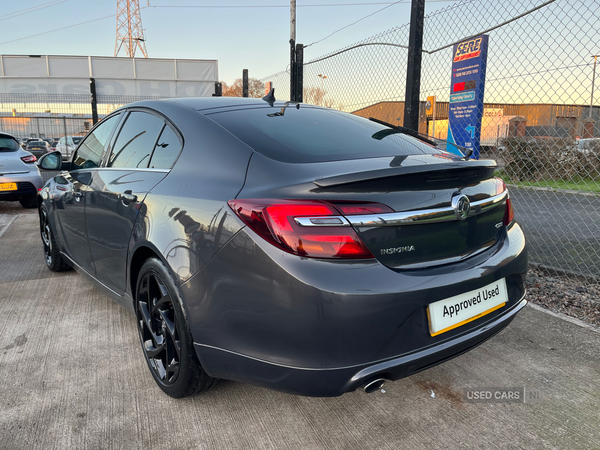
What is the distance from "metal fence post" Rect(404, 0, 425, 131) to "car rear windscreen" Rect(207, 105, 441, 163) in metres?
2.34

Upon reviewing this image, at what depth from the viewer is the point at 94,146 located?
3410mm

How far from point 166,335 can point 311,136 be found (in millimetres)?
1210

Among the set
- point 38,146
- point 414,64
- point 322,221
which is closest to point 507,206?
point 322,221

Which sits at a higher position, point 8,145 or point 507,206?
point 8,145

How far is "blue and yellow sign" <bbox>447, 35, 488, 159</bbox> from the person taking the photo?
446 cm

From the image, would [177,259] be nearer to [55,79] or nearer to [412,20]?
[412,20]

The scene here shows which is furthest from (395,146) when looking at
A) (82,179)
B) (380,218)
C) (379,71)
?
(379,71)

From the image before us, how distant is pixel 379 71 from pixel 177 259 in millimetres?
4462

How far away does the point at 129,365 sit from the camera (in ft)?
8.67

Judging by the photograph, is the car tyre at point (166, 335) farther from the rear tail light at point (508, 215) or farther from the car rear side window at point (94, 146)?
the rear tail light at point (508, 215)

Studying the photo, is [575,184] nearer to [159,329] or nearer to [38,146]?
[159,329]

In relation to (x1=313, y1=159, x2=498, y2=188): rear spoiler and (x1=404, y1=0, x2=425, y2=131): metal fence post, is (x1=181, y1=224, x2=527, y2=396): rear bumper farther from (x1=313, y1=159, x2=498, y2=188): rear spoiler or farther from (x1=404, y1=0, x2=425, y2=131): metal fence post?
(x1=404, y1=0, x2=425, y2=131): metal fence post

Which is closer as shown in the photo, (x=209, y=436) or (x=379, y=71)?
(x=209, y=436)

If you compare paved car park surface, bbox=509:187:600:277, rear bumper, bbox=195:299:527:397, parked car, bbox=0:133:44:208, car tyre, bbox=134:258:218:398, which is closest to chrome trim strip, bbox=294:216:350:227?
rear bumper, bbox=195:299:527:397
